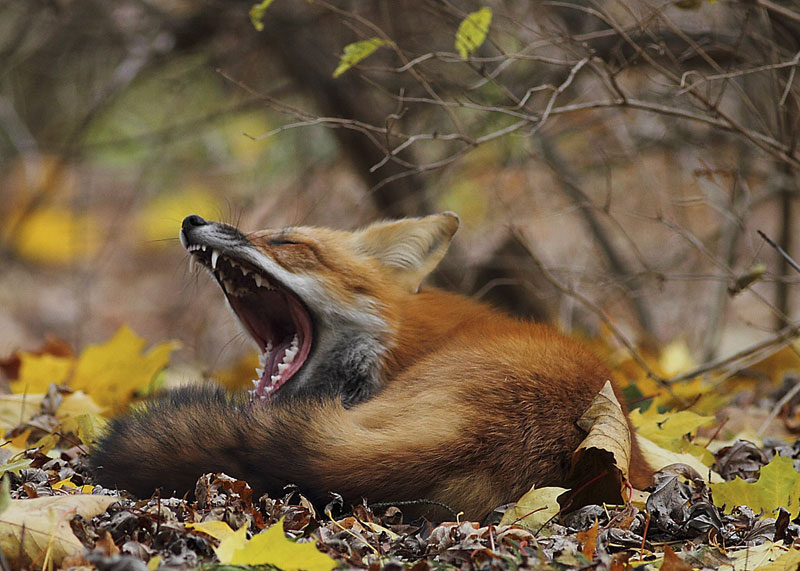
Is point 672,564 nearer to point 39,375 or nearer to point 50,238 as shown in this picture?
point 39,375

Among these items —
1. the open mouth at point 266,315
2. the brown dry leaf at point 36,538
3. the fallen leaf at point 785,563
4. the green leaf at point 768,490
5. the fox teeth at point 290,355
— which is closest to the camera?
the brown dry leaf at point 36,538

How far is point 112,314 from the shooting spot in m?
10.4

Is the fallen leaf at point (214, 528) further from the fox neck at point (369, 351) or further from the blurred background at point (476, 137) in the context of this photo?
the blurred background at point (476, 137)

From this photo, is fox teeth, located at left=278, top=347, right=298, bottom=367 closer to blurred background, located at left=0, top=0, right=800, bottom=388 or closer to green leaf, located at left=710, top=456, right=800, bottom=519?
blurred background, located at left=0, top=0, right=800, bottom=388

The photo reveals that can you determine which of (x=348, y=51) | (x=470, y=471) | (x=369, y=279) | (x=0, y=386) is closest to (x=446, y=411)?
(x=470, y=471)

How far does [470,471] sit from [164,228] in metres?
9.02

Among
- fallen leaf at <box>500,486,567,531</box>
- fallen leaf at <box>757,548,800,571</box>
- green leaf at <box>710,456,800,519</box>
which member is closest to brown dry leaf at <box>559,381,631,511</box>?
fallen leaf at <box>500,486,567,531</box>

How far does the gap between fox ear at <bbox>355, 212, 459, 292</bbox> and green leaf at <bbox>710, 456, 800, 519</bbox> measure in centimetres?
168

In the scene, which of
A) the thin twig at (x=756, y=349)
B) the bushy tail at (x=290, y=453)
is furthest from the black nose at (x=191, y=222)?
the thin twig at (x=756, y=349)

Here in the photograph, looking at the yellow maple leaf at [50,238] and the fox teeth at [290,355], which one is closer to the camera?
the fox teeth at [290,355]

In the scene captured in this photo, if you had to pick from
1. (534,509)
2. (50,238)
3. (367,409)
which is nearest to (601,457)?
(534,509)

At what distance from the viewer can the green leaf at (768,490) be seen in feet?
8.67

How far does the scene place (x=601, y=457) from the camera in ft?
8.31

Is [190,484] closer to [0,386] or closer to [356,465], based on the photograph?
[356,465]
